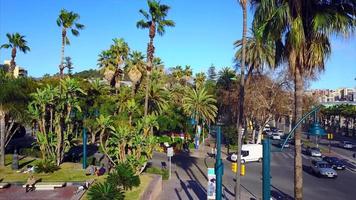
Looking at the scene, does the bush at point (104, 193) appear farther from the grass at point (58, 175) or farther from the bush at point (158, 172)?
the bush at point (158, 172)

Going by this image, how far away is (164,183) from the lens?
31953 mm

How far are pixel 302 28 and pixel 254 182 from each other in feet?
72.9

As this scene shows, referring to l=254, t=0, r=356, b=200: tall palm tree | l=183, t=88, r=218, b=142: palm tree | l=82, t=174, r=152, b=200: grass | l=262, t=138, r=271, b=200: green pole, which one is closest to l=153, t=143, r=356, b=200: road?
l=82, t=174, r=152, b=200: grass

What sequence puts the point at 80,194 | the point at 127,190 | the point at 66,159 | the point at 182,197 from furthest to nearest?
the point at 66,159 → the point at 182,197 → the point at 127,190 → the point at 80,194

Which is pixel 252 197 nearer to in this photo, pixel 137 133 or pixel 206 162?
pixel 137 133

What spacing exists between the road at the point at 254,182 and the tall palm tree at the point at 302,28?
50.7 feet

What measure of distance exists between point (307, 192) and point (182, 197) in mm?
10060

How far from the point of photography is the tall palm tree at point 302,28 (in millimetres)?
13375

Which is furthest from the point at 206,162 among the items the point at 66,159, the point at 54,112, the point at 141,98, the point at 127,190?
the point at 127,190

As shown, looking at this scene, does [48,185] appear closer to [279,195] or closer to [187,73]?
[279,195]

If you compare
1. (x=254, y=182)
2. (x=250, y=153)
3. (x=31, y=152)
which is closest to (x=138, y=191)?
(x=254, y=182)

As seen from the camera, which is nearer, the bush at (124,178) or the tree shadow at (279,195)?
the bush at (124,178)

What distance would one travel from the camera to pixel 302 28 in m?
13.6

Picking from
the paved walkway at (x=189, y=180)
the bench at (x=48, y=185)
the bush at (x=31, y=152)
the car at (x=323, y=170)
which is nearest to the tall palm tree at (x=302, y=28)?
the paved walkway at (x=189, y=180)
